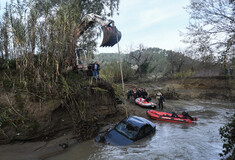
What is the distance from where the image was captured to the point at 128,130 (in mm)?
6422

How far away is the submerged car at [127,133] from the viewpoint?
6.09 meters

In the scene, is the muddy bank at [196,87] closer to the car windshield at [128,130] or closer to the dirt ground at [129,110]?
the dirt ground at [129,110]

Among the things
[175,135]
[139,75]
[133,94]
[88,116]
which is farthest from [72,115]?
[139,75]

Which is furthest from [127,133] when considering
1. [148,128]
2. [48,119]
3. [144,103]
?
[144,103]

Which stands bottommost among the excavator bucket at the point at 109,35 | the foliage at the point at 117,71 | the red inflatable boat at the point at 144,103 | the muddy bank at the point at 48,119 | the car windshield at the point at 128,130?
the red inflatable boat at the point at 144,103

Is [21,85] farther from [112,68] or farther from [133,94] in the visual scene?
[112,68]

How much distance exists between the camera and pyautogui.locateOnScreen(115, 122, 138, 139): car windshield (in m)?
6.25

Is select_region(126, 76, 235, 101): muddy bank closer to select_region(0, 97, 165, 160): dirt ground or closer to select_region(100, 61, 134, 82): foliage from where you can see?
select_region(100, 61, 134, 82): foliage

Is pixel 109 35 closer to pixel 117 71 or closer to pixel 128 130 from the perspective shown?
pixel 128 130

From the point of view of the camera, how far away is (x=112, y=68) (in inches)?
834

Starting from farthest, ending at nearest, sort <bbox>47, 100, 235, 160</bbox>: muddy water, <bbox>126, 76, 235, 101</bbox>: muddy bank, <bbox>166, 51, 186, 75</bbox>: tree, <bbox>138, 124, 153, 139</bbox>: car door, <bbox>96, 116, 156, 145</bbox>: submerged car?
1. <bbox>166, 51, 186, 75</bbox>: tree
2. <bbox>126, 76, 235, 101</bbox>: muddy bank
3. <bbox>138, 124, 153, 139</bbox>: car door
4. <bbox>96, 116, 156, 145</bbox>: submerged car
5. <bbox>47, 100, 235, 160</bbox>: muddy water

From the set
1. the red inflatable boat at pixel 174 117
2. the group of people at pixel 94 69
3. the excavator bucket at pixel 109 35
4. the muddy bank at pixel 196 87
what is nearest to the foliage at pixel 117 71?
the muddy bank at pixel 196 87

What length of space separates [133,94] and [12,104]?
30.7ft

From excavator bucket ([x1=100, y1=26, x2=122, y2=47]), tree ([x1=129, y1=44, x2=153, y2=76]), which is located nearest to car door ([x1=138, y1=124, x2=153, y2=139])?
excavator bucket ([x1=100, y1=26, x2=122, y2=47])
